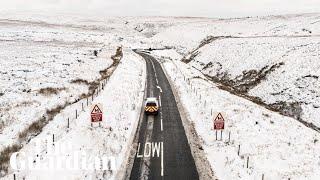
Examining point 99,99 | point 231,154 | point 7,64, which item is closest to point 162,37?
point 7,64

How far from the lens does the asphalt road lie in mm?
20328

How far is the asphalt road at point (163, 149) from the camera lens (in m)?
20.3

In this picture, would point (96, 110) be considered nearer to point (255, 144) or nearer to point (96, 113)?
point (96, 113)

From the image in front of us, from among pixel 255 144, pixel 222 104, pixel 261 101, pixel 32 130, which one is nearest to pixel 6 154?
pixel 32 130

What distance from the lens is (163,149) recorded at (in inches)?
959

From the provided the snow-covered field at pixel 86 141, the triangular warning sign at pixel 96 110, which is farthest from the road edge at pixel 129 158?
the triangular warning sign at pixel 96 110

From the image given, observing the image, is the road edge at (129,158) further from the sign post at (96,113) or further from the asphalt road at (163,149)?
the sign post at (96,113)

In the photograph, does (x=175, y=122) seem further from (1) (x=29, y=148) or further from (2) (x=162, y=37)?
(2) (x=162, y=37)

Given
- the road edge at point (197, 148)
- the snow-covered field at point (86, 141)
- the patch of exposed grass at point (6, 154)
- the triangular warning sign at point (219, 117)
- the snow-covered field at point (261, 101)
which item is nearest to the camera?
the snow-covered field at point (86, 141)

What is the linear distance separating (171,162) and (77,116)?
10.1 metres

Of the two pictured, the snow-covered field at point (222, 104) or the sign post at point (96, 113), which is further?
the sign post at point (96, 113)

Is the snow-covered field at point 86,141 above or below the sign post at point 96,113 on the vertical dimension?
below

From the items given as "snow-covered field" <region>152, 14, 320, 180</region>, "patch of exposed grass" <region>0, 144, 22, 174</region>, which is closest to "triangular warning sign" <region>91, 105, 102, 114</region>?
"patch of exposed grass" <region>0, 144, 22, 174</region>

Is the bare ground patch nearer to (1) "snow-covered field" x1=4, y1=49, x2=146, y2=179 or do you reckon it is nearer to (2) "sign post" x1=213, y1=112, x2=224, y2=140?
(1) "snow-covered field" x1=4, y1=49, x2=146, y2=179
